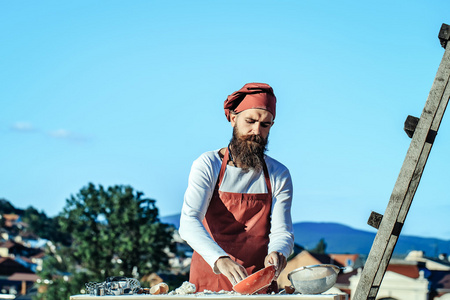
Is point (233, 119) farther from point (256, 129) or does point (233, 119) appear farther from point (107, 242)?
point (107, 242)

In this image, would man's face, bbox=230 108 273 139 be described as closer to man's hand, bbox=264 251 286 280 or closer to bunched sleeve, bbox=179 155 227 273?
bunched sleeve, bbox=179 155 227 273

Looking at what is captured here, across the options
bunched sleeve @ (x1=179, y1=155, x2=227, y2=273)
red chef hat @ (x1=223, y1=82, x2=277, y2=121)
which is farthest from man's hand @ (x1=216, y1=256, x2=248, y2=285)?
red chef hat @ (x1=223, y1=82, x2=277, y2=121)

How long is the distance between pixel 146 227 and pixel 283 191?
36.0 m

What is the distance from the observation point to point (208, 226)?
156 inches

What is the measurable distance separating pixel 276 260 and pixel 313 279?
0.44 metres

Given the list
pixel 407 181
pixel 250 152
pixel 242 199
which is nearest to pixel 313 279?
pixel 407 181

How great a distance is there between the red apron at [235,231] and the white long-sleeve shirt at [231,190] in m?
0.04

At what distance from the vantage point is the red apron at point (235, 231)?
3.90 meters

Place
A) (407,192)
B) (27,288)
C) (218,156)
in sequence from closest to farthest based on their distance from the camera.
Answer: (407,192) → (218,156) → (27,288)

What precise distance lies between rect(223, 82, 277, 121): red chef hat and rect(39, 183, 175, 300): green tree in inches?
1338

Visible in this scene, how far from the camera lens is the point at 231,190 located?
4.00 m

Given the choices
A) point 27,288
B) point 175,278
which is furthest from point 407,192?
point 27,288

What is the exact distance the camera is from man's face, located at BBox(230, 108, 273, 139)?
3.99 metres

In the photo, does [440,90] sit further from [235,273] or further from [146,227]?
[146,227]
